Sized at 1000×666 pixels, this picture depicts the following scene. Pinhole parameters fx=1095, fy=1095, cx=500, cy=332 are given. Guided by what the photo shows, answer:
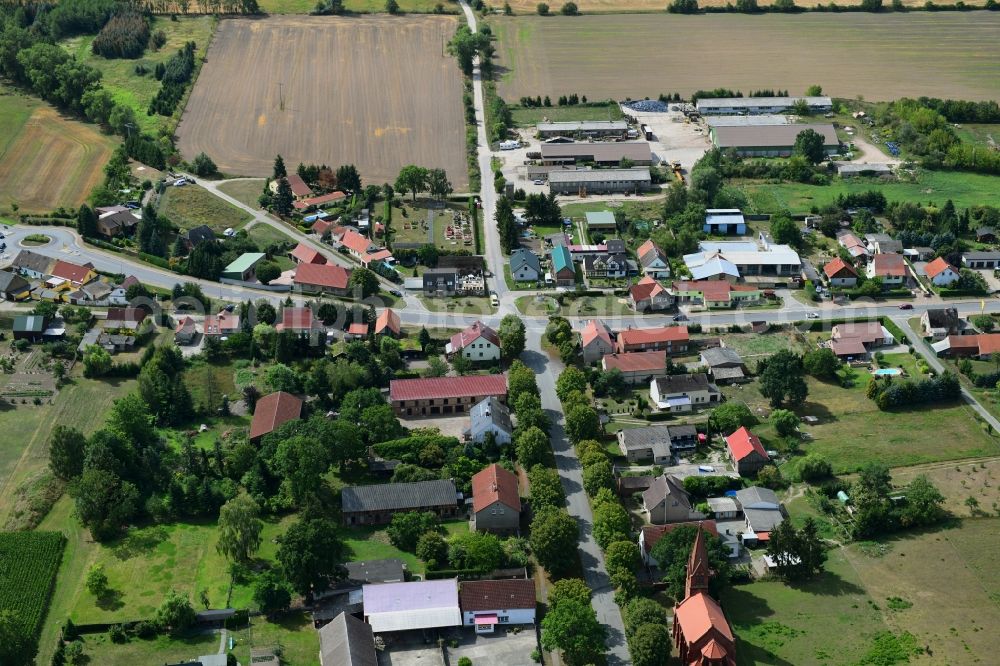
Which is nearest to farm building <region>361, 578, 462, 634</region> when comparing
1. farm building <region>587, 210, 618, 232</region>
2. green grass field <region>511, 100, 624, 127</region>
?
farm building <region>587, 210, 618, 232</region>

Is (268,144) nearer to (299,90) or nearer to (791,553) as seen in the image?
(299,90)

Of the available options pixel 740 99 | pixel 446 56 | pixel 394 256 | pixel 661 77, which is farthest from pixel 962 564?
pixel 446 56

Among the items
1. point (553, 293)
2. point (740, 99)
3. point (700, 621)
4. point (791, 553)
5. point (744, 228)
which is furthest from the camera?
point (740, 99)

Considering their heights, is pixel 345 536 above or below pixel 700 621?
below

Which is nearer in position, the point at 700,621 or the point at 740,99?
the point at 700,621

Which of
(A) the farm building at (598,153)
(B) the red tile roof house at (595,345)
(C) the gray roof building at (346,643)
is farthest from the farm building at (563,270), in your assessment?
(C) the gray roof building at (346,643)

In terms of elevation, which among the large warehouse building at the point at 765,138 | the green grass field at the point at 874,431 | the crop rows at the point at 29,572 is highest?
the large warehouse building at the point at 765,138

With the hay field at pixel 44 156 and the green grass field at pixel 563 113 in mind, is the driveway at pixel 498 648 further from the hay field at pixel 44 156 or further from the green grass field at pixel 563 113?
the green grass field at pixel 563 113
